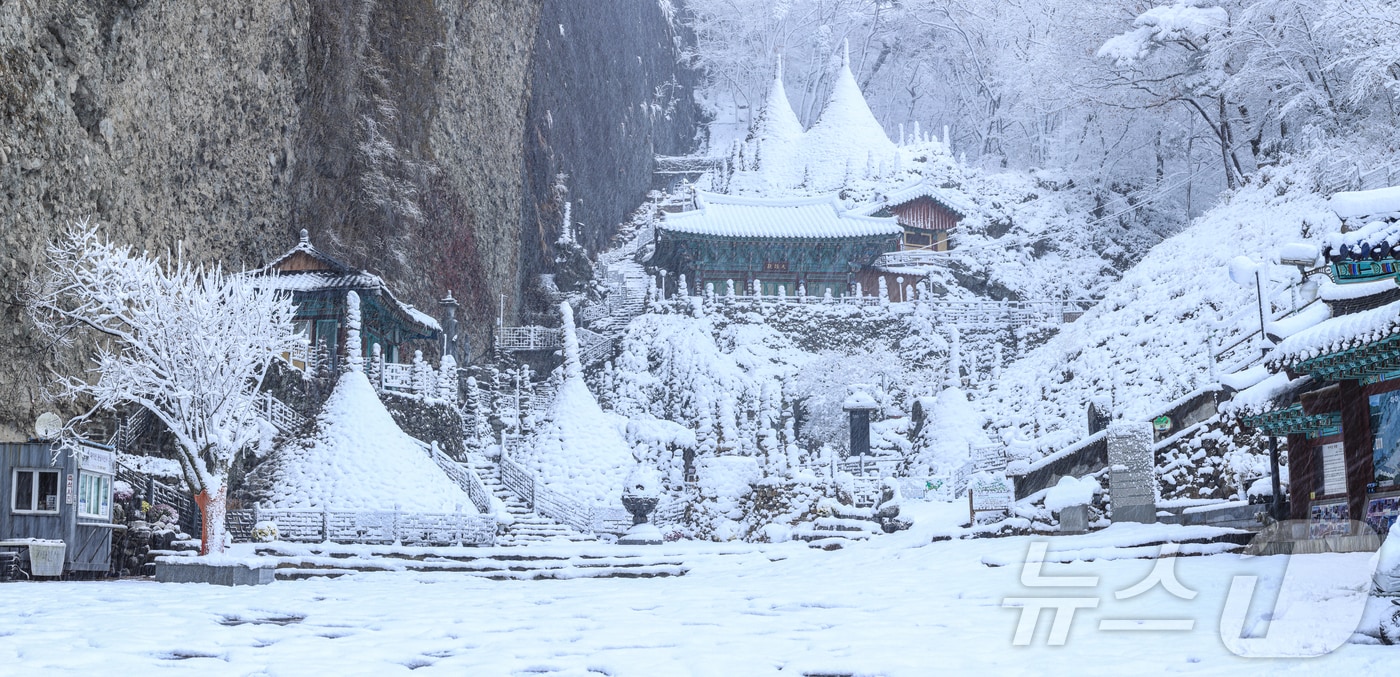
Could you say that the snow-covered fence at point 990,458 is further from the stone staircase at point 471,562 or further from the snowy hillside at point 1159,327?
the stone staircase at point 471,562

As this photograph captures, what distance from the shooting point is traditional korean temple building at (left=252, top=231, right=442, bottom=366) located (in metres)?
26.1

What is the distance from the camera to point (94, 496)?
662 inches

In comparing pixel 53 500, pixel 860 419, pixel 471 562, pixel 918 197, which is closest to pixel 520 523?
pixel 471 562

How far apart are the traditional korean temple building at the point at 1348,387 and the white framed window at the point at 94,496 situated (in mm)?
15177

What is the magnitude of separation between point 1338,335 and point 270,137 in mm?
22671

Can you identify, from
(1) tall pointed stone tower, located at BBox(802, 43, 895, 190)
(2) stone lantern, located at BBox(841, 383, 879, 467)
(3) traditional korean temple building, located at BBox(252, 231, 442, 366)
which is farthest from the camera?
(1) tall pointed stone tower, located at BBox(802, 43, 895, 190)

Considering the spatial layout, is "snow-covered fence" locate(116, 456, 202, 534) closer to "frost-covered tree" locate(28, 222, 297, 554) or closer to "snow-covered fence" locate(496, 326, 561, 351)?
"frost-covered tree" locate(28, 222, 297, 554)

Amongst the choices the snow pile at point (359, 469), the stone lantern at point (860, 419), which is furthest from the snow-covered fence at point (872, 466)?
the snow pile at point (359, 469)

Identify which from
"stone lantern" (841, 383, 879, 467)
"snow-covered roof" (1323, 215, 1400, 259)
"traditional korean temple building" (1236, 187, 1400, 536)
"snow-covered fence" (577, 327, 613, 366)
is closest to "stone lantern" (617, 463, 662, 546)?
"stone lantern" (841, 383, 879, 467)

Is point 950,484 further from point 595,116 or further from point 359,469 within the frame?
point 595,116

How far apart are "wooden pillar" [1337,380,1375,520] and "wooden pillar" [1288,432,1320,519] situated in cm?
104

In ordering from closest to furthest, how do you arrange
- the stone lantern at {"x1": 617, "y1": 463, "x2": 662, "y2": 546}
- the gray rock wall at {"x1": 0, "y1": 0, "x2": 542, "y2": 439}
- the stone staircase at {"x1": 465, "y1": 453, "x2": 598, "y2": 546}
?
the gray rock wall at {"x1": 0, "y1": 0, "x2": 542, "y2": 439} < the stone staircase at {"x1": 465, "y1": 453, "x2": 598, "y2": 546} < the stone lantern at {"x1": 617, "y1": 463, "x2": 662, "y2": 546}

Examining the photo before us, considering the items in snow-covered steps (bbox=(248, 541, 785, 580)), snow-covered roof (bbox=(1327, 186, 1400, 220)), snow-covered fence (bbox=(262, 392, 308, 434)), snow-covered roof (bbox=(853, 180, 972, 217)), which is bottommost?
snow-covered steps (bbox=(248, 541, 785, 580))

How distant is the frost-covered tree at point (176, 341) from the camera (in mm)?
16719
